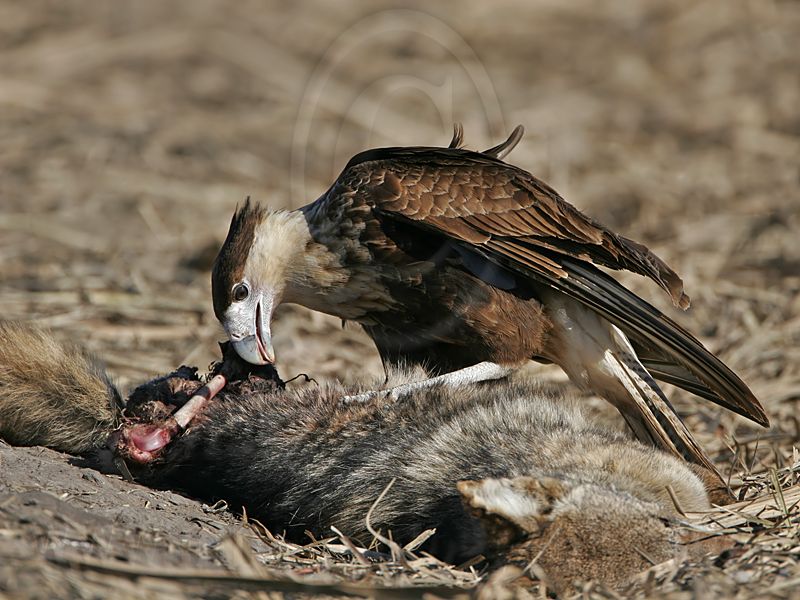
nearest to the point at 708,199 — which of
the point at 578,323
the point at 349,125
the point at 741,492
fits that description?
the point at 349,125

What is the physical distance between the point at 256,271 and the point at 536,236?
4.11 feet

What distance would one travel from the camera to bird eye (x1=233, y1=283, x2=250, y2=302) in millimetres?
4805

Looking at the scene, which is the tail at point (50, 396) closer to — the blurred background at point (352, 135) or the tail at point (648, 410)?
the blurred background at point (352, 135)

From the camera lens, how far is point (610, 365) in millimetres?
4816

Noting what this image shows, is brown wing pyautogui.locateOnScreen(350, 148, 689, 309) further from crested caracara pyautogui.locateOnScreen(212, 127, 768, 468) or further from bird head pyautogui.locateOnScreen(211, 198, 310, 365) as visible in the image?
bird head pyautogui.locateOnScreen(211, 198, 310, 365)

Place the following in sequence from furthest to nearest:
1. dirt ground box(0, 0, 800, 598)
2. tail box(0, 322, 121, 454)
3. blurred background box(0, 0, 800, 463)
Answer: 1. blurred background box(0, 0, 800, 463)
2. tail box(0, 322, 121, 454)
3. dirt ground box(0, 0, 800, 598)

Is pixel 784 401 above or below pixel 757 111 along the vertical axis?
below

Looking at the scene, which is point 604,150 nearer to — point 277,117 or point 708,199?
point 708,199

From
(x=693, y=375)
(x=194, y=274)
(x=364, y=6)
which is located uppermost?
(x=364, y=6)

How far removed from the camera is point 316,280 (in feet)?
16.0

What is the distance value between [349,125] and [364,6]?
11.4 ft

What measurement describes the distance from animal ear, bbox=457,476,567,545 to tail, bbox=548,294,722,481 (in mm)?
1556

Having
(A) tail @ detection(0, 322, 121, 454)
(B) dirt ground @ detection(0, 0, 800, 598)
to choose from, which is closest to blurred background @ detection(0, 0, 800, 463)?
(B) dirt ground @ detection(0, 0, 800, 598)

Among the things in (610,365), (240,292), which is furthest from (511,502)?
(240,292)
